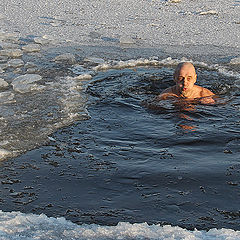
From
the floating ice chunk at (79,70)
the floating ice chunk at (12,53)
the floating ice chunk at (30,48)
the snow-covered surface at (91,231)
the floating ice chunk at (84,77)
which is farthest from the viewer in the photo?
the floating ice chunk at (30,48)

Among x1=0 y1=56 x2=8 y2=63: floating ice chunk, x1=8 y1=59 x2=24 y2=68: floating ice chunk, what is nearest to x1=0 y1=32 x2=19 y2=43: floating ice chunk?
x1=0 y1=56 x2=8 y2=63: floating ice chunk

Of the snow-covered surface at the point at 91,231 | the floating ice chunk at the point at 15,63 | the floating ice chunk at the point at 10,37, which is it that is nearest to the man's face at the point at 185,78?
the floating ice chunk at the point at 15,63

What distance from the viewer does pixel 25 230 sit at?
2.51 metres

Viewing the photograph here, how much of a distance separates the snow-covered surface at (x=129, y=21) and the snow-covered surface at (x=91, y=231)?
18.4ft

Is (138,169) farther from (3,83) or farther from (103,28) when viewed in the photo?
(103,28)

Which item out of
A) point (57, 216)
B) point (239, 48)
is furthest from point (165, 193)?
point (239, 48)

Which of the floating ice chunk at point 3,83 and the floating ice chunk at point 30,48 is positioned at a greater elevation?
the floating ice chunk at point 30,48

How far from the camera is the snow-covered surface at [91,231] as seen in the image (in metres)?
2.40

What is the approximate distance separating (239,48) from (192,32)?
128cm

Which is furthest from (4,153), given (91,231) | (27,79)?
(27,79)

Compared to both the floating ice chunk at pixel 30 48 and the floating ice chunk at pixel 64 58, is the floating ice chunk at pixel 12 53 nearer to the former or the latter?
the floating ice chunk at pixel 30 48

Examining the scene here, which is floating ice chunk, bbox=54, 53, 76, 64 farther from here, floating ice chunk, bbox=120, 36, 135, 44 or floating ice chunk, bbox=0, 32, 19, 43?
floating ice chunk, bbox=0, 32, 19, 43

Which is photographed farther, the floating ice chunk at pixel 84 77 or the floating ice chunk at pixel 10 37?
the floating ice chunk at pixel 10 37

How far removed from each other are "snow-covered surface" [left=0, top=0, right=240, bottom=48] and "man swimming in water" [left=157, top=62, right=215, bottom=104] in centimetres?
244
